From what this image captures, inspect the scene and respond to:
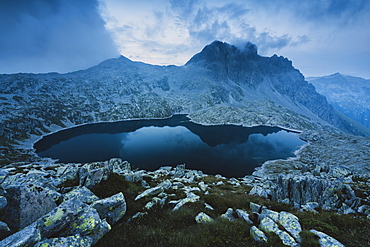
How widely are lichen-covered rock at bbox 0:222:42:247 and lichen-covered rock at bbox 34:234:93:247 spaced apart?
38cm

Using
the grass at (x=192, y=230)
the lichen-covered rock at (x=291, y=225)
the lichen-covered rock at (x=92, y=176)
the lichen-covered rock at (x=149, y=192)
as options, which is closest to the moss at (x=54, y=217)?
the grass at (x=192, y=230)

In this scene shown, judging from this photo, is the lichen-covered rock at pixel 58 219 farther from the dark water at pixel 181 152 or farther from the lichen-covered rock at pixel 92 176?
the dark water at pixel 181 152

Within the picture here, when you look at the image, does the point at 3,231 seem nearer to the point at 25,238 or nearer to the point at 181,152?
the point at 25,238

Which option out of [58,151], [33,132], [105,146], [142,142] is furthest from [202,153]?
[33,132]

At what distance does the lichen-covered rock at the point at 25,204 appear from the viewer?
749 centimetres

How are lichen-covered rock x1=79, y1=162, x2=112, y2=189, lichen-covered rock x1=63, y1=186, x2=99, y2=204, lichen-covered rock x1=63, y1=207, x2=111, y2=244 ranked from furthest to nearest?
lichen-covered rock x1=79, y1=162, x2=112, y2=189 → lichen-covered rock x1=63, y1=186, x2=99, y2=204 → lichen-covered rock x1=63, y1=207, x2=111, y2=244

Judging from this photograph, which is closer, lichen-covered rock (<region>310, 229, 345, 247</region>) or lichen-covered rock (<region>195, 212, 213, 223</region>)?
lichen-covered rock (<region>310, 229, 345, 247</region>)

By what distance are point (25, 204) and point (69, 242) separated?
A: 4.70 metres

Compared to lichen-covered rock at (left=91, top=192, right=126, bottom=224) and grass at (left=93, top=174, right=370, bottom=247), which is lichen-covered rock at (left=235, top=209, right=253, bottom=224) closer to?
grass at (left=93, top=174, right=370, bottom=247)

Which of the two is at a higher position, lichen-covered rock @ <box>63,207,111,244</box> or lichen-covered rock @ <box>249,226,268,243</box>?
lichen-covered rock @ <box>63,207,111,244</box>

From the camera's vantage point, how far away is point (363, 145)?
110062 mm

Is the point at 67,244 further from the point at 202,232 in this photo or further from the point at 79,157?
the point at 79,157

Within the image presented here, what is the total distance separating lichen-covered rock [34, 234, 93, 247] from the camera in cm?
555

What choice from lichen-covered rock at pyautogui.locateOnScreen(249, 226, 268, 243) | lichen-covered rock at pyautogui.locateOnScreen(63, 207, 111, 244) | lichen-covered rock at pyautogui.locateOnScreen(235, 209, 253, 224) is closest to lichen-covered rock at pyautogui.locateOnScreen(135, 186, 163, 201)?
lichen-covered rock at pyautogui.locateOnScreen(63, 207, 111, 244)
